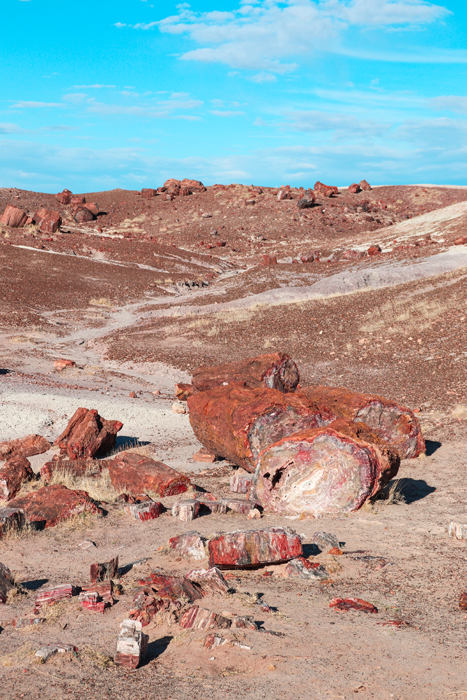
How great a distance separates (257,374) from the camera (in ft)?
49.7

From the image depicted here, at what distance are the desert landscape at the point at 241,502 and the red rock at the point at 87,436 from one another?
47 millimetres

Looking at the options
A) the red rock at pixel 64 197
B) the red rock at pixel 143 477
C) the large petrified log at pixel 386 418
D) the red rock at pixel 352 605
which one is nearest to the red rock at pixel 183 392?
the large petrified log at pixel 386 418

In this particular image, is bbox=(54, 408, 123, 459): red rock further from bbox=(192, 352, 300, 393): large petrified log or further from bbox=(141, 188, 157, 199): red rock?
bbox=(141, 188, 157, 199): red rock

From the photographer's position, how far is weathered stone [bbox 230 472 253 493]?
10.1 m

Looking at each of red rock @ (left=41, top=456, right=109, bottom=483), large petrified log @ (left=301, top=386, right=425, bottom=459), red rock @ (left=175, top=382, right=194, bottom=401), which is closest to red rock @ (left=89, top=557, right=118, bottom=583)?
red rock @ (left=41, top=456, right=109, bottom=483)

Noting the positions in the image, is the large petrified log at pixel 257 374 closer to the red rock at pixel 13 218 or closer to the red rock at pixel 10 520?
the red rock at pixel 10 520

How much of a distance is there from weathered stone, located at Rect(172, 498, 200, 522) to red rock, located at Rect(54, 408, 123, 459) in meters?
4.46

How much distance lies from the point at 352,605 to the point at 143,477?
526cm

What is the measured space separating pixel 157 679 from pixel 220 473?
7.17 m

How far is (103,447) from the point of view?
42.2 feet

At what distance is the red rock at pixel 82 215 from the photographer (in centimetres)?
6569

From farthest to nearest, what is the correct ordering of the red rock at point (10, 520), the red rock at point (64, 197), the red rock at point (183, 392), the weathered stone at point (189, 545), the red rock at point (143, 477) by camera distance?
1. the red rock at point (64, 197)
2. the red rock at point (183, 392)
3. the red rock at point (143, 477)
4. the red rock at point (10, 520)
5. the weathered stone at point (189, 545)

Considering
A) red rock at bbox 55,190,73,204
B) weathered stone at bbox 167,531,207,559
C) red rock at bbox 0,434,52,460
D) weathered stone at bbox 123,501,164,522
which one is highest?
red rock at bbox 55,190,73,204

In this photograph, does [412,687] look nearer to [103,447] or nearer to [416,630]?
[416,630]
